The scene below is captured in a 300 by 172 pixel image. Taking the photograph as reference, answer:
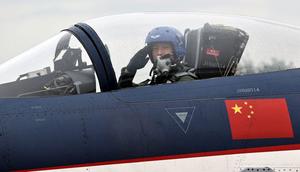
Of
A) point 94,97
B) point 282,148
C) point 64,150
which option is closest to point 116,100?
point 94,97

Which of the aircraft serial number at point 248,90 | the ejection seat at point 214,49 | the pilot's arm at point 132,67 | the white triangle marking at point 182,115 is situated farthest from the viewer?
the ejection seat at point 214,49

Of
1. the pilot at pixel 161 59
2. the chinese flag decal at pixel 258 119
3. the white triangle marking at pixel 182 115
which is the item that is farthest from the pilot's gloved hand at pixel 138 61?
the chinese flag decal at pixel 258 119

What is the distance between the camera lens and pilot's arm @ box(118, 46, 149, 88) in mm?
5809

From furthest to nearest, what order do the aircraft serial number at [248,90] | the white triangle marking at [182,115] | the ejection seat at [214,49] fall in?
1. the ejection seat at [214,49]
2. the aircraft serial number at [248,90]
3. the white triangle marking at [182,115]

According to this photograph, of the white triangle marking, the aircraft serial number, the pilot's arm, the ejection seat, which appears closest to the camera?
the white triangle marking

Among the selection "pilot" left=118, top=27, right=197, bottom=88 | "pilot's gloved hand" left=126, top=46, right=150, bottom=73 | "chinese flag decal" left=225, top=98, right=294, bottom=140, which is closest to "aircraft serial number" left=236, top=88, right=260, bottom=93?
"chinese flag decal" left=225, top=98, right=294, bottom=140

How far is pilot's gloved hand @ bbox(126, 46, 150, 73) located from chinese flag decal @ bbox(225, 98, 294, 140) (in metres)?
0.95

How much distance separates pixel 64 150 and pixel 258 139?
1.80 meters

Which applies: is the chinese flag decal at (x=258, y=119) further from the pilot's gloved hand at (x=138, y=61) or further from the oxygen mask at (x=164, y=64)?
the pilot's gloved hand at (x=138, y=61)

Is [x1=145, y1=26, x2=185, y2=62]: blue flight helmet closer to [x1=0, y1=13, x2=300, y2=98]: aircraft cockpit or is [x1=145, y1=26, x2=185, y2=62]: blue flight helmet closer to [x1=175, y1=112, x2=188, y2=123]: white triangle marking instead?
[x1=0, y1=13, x2=300, y2=98]: aircraft cockpit

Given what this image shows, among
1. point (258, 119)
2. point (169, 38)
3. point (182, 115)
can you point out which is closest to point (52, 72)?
point (169, 38)

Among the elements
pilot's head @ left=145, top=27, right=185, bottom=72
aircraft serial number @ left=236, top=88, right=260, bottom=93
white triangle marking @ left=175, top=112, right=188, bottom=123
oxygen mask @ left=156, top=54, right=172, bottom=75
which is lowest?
white triangle marking @ left=175, top=112, right=188, bottom=123

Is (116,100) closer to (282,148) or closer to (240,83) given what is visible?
(240,83)

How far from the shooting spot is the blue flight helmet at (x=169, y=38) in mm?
5996
